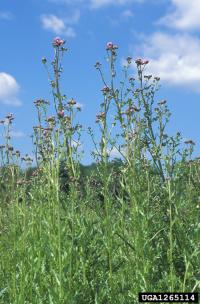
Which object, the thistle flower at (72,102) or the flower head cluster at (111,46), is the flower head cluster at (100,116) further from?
the flower head cluster at (111,46)

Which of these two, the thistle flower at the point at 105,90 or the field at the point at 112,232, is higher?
the thistle flower at the point at 105,90

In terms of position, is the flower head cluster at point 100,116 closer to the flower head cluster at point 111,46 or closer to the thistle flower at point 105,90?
the thistle flower at point 105,90

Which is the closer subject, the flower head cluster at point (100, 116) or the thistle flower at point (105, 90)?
the flower head cluster at point (100, 116)

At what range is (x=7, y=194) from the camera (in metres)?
7.66

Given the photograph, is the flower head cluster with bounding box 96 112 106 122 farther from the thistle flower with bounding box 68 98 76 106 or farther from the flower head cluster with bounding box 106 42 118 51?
the flower head cluster with bounding box 106 42 118 51

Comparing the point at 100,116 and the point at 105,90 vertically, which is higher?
the point at 105,90

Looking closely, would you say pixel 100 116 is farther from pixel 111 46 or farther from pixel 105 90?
pixel 111 46

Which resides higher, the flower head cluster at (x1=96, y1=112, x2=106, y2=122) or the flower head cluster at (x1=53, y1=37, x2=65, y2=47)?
the flower head cluster at (x1=53, y1=37, x2=65, y2=47)

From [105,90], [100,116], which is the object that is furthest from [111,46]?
[100,116]

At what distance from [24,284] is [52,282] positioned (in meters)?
0.26

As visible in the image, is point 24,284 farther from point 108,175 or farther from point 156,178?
point 156,178

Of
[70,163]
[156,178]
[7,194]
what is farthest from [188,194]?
[7,194]

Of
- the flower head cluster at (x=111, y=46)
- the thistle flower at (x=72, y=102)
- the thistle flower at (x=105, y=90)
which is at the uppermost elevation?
the flower head cluster at (x=111, y=46)

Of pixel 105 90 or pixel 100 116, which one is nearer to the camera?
pixel 100 116
